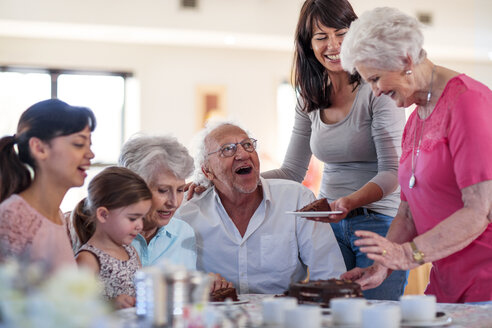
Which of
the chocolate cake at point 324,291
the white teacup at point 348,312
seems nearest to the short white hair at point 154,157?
the chocolate cake at point 324,291

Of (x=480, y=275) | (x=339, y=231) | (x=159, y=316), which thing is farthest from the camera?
(x=339, y=231)

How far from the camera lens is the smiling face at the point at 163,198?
230 centimetres

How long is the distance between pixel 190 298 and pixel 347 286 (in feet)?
1.92

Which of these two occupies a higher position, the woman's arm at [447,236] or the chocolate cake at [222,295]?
the woman's arm at [447,236]

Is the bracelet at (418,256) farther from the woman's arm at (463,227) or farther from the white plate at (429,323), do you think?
the white plate at (429,323)

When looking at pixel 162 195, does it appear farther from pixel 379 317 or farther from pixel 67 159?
pixel 379 317

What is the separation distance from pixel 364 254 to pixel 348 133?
498 mm

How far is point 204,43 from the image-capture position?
824 centimetres

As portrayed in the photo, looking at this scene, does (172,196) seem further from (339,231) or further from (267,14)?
(267,14)

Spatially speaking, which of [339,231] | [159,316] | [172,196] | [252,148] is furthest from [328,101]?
[159,316]

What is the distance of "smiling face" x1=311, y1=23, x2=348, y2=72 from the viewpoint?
255 centimetres

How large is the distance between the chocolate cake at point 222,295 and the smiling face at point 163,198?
458mm

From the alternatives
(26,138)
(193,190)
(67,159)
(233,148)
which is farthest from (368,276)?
(26,138)

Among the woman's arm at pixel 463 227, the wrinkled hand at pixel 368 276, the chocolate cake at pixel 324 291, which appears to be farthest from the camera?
the wrinkled hand at pixel 368 276
